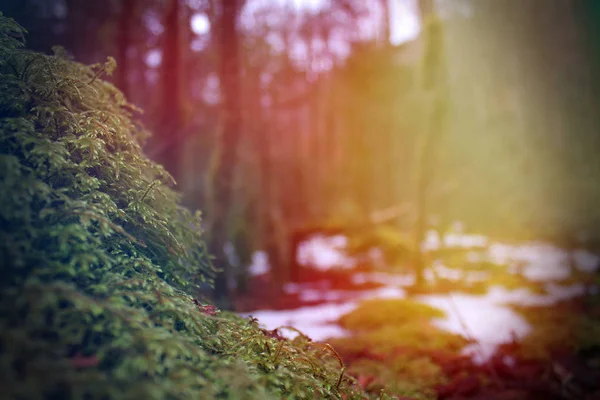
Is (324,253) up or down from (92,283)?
down

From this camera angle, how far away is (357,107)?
26.8 metres

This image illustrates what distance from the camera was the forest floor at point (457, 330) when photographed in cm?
502

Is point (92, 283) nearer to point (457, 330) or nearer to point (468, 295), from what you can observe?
point (457, 330)

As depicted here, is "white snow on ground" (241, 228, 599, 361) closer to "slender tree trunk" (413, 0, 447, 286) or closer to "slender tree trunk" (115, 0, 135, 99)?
"slender tree trunk" (413, 0, 447, 286)

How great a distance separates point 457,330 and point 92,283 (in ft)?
23.5

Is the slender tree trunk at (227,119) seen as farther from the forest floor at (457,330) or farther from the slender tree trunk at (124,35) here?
the forest floor at (457,330)

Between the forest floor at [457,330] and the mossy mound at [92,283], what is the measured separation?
5.47ft

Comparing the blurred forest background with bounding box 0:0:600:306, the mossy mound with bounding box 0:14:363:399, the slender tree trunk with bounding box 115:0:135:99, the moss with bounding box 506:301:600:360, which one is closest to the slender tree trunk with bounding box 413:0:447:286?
the blurred forest background with bounding box 0:0:600:306

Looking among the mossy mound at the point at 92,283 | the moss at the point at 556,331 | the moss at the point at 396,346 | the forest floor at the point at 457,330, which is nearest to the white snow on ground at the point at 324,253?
the forest floor at the point at 457,330

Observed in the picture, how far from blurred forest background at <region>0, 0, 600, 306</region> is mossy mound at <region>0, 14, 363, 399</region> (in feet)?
17.3

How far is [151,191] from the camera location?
112 inches

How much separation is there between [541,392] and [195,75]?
15.1 metres

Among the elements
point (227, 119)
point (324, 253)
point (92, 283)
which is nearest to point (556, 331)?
point (92, 283)

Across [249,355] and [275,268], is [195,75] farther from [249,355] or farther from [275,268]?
[249,355]
